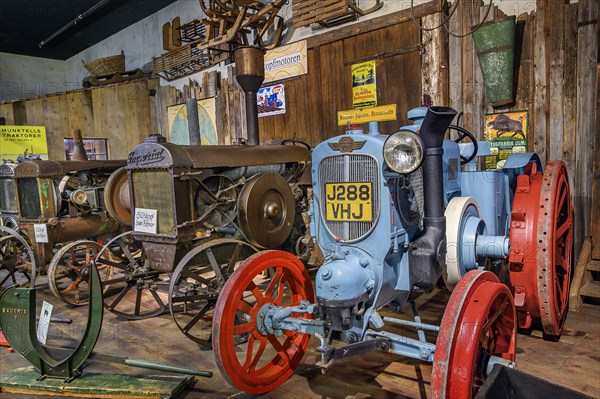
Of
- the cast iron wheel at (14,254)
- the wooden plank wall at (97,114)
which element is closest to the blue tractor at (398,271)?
the cast iron wheel at (14,254)

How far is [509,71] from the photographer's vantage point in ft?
11.7

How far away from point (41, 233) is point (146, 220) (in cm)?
168

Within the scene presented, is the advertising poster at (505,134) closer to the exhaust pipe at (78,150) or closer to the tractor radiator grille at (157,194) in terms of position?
the tractor radiator grille at (157,194)

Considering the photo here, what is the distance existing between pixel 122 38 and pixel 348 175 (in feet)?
26.2

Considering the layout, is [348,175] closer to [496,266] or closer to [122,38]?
[496,266]

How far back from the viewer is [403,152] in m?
1.85

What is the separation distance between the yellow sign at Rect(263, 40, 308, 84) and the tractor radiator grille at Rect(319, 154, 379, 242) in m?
3.45

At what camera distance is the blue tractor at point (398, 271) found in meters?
1.61

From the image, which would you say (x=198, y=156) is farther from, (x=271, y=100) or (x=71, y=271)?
(x=271, y=100)

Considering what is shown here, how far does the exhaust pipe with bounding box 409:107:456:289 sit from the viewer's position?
201 cm

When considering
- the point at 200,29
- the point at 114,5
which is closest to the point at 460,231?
the point at 200,29

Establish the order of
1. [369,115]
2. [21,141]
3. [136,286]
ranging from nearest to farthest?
[136,286]
[369,115]
[21,141]

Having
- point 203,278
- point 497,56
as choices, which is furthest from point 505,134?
point 203,278

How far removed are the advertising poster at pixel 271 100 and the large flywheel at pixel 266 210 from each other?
2.12m
